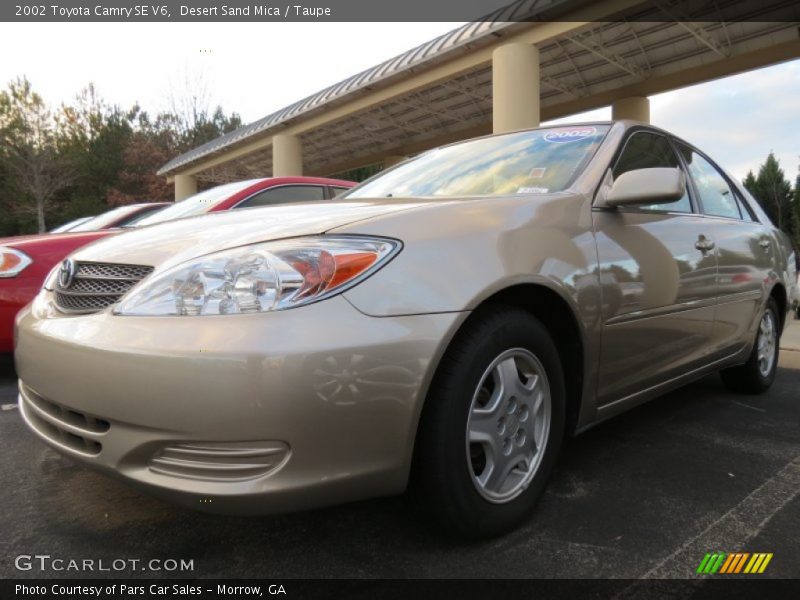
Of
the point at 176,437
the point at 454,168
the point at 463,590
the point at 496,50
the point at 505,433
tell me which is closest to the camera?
Result: the point at 176,437

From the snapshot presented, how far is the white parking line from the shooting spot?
1.60m

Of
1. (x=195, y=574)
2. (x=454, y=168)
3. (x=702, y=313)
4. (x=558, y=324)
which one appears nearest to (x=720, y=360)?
(x=702, y=313)

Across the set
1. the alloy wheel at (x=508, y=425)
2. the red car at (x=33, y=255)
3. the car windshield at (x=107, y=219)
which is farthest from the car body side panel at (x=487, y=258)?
the car windshield at (x=107, y=219)

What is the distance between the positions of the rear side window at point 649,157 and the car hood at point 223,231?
41.8 inches

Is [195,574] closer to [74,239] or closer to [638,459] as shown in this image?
[638,459]

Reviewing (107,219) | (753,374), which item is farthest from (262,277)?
(107,219)

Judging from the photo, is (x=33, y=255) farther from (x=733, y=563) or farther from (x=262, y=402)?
(x=733, y=563)

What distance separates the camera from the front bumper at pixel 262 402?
4.38ft

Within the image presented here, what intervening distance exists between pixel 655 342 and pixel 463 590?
53.9 inches

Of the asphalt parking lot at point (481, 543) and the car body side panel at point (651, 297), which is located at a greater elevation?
the car body side panel at point (651, 297)

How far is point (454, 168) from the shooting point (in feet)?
8.66

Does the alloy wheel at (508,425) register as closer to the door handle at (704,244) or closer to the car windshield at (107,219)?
the door handle at (704,244)

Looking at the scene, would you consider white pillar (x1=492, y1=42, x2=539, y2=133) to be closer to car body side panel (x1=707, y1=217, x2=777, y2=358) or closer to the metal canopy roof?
the metal canopy roof

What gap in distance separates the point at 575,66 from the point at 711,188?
9.83 meters
